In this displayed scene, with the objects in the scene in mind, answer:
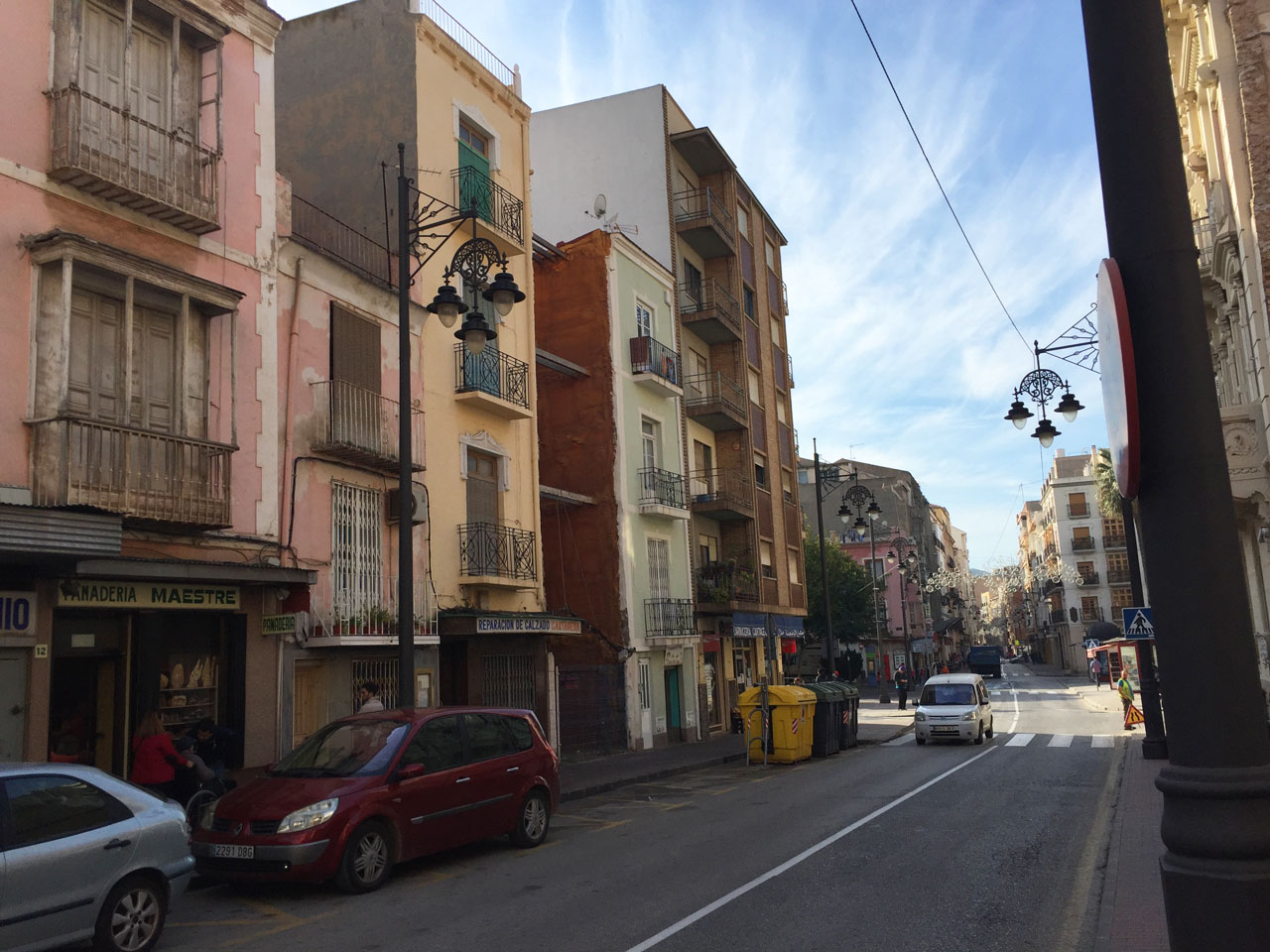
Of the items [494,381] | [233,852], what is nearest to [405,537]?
[233,852]

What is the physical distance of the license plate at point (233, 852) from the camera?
8.62 m

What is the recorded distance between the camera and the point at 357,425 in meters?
16.1

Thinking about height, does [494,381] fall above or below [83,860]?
above

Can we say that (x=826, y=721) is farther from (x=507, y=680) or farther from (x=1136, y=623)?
(x=507, y=680)

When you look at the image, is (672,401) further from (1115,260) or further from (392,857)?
(1115,260)

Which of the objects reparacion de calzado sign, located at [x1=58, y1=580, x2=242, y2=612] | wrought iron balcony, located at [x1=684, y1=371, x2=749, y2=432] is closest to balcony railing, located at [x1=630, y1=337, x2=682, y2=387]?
wrought iron balcony, located at [x1=684, y1=371, x2=749, y2=432]

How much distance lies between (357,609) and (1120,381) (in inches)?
566

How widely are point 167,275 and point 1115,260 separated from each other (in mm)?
12026

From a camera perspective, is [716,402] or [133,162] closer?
[133,162]

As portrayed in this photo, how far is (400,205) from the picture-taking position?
42.2ft

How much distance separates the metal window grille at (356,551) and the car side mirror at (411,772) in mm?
6093

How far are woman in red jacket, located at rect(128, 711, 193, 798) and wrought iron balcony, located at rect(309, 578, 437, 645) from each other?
346 cm

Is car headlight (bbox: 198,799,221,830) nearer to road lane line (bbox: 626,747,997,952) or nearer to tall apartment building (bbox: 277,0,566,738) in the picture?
road lane line (bbox: 626,747,997,952)

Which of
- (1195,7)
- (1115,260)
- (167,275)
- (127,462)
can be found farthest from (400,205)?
(1195,7)
